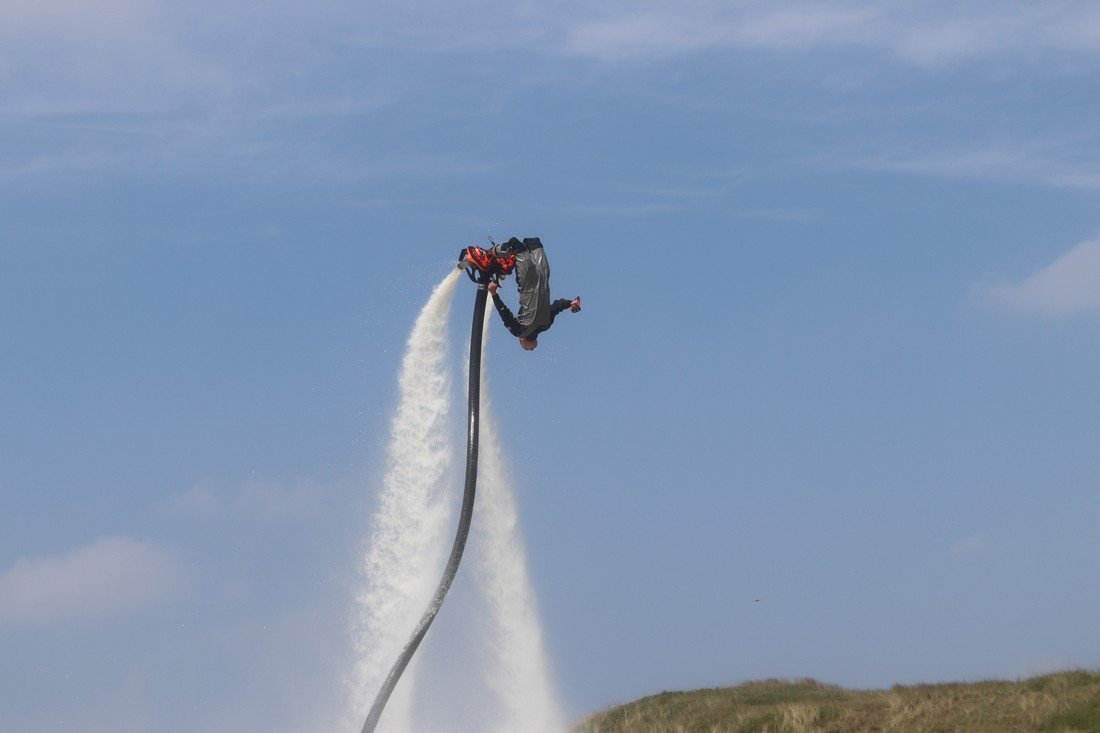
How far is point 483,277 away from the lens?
33.5 meters

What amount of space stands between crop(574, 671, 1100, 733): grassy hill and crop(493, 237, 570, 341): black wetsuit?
14.6 meters

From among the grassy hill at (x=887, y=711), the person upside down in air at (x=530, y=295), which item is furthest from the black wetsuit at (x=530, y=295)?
the grassy hill at (x=887, y=711)

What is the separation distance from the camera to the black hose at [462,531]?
3422 cm

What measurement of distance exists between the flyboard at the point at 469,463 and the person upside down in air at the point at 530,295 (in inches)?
12.1

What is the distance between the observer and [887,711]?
1529 inches

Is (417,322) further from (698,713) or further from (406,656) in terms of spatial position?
(698,713)

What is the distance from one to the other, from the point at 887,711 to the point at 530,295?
57.3 ft

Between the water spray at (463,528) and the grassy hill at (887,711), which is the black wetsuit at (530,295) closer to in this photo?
the water spray at (463,528)

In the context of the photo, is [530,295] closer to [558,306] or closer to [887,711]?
[558,306]

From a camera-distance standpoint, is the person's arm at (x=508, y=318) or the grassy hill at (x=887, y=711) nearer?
the person's arm at (x=508, y=318)

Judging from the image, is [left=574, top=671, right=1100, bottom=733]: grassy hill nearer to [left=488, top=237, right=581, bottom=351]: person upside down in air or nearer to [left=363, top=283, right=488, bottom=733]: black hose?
[left=363, top=283, right=488, bottom=733]: black hose

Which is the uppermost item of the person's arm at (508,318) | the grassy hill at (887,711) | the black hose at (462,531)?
the person's arm at (508,318)

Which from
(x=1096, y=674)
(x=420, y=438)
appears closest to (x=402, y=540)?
(x=420, y=438)

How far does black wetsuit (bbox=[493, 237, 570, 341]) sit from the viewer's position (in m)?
33.5
